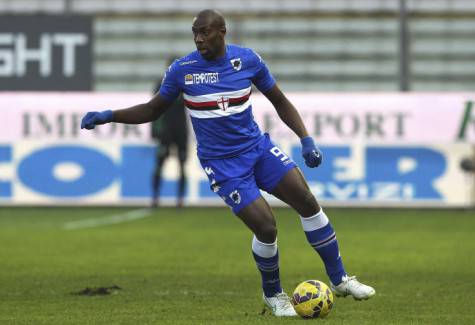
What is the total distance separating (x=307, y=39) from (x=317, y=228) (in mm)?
12193

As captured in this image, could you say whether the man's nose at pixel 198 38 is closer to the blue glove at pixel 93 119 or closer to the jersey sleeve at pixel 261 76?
the jersey sleeve at pixel 261 76

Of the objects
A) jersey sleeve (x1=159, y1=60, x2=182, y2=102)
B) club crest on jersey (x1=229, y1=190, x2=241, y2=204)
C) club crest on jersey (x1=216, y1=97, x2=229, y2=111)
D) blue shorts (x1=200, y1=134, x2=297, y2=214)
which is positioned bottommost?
club crest on jersey (x1=229, y1=190, x2=241, y2=204)

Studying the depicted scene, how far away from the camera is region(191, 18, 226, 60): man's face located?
7684 millimetres

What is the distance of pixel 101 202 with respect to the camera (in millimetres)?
18625

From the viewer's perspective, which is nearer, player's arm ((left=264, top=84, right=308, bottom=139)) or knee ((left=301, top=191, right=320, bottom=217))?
knee ((left=301, top=191, right=320, bottom=217))

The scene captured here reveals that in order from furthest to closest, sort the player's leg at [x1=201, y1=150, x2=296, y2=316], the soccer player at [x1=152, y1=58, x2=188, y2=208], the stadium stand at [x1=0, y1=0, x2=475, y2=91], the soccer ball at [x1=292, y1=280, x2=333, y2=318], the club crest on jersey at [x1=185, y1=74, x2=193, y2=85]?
the stadium stand at [x1=0, y1=0, x2=475, y2=91] → the soccer player at [x1=152, y1=58, x2=188, y2=208] → the club crest on jersey at [x1=185, y1=74, x2=193, y2=85] → the player's leg at [x1=201, y1=150, x2=296, y2=316] → the soccer ball at [x1=292, y1=280, x2=333, y2=318]

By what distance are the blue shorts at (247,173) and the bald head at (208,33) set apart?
64 centimetres

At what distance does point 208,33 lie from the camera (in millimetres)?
7695

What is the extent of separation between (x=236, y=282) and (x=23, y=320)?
8.36 feet

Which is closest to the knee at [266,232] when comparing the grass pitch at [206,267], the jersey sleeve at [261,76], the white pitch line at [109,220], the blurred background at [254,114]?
the grass pitch at [206,267]

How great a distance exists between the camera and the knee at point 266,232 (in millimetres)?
7711

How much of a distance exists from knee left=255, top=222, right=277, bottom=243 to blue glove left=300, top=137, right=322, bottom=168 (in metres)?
0.47

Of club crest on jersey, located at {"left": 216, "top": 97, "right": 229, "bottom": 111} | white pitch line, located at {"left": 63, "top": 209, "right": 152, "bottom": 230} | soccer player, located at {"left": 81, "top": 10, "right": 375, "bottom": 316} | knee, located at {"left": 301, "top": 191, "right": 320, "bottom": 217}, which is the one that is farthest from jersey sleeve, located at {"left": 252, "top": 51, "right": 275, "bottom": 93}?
white pitch line, located at {"left": 63, "top": 209, "right": 152, "bottom": 230}

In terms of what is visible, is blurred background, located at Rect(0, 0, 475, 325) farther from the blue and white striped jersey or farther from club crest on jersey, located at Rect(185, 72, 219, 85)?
club crest on jersey, located at Rect(185, 72, 219, 85)
